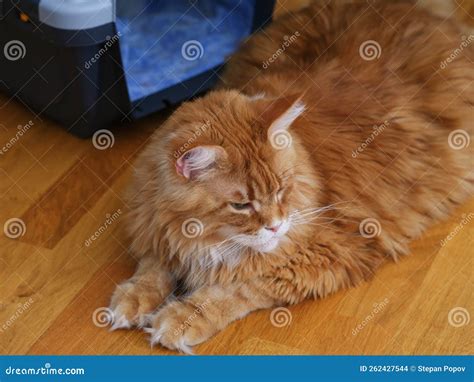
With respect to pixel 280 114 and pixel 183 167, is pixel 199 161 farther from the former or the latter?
pixel 280 114

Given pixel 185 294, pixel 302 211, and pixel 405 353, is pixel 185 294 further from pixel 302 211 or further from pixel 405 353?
pixel 405 353

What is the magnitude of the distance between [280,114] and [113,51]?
0.74 m

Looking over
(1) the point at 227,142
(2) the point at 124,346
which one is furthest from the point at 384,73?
(2) the point at 124,346

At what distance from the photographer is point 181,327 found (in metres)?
1.68

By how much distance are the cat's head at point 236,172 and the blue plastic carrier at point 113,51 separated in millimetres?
536

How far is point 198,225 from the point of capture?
1.62m

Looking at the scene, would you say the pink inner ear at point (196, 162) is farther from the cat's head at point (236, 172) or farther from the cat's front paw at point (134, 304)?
the cat's front paw at point (134, 304)

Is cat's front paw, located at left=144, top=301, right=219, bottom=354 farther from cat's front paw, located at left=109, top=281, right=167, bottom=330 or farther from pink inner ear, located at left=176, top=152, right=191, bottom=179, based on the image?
pink inner ear, located at left=176, top=152, right=191, bottom=179

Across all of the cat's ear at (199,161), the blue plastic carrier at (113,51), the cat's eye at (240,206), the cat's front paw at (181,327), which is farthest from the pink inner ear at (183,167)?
the blue plastic carrier at (113,51)

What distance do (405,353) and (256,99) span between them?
70 cm

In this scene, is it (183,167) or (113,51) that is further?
(113,51)

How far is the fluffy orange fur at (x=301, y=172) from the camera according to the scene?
1.58 metres

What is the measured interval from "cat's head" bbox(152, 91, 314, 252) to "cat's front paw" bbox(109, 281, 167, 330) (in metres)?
0.23

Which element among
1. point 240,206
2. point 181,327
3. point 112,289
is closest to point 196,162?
point 240,206
